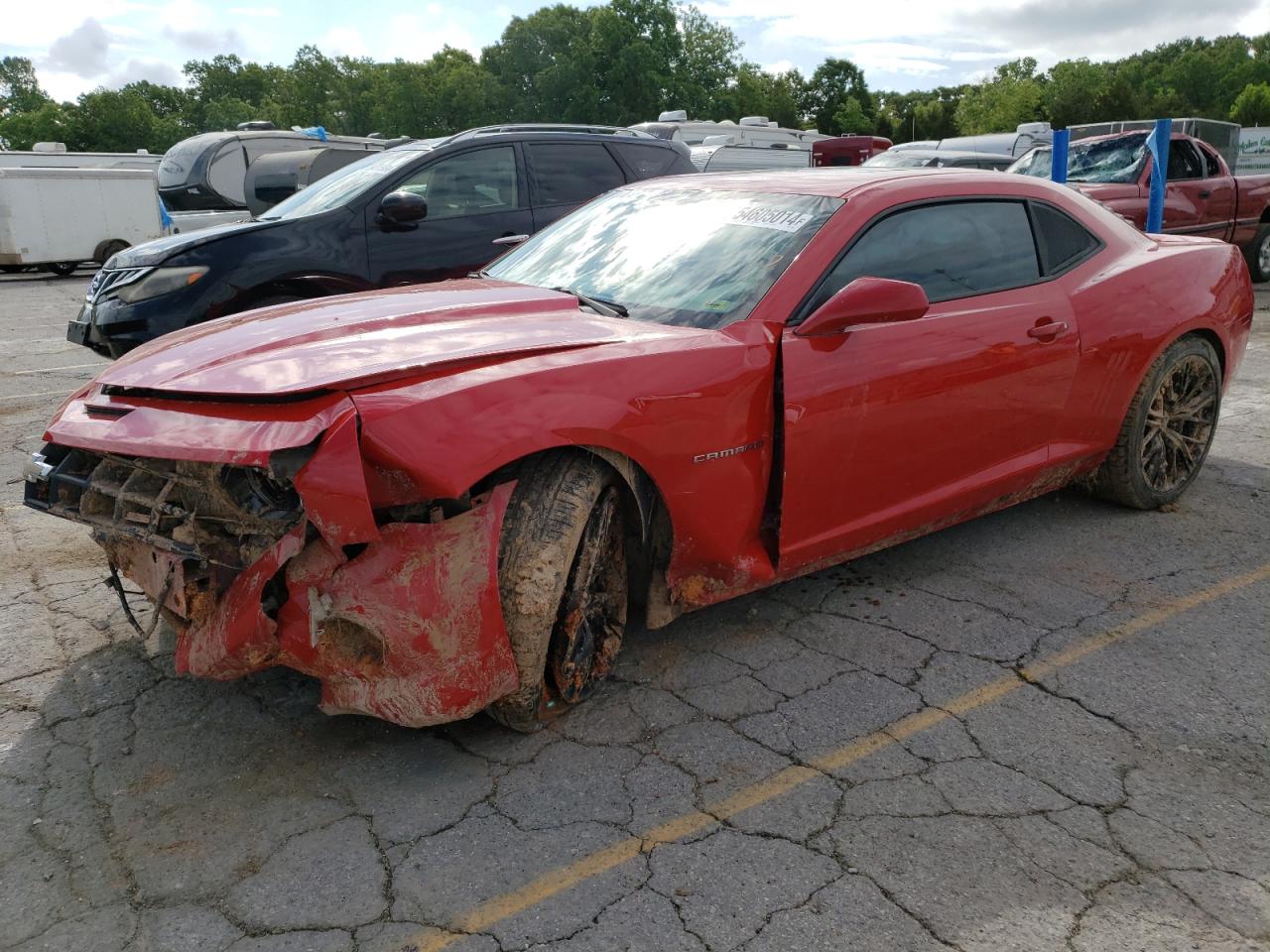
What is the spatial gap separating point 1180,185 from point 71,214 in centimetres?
1702

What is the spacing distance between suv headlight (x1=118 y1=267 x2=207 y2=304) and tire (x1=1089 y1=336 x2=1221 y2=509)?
→ 16.5 ft

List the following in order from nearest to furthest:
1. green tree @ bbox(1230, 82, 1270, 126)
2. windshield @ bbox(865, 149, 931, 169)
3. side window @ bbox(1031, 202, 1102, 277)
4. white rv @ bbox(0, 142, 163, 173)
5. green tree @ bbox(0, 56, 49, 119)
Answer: side window @ bbox(1031, 202, 1102, 277) < windshield @ bbox(865, 149, 931, 169) < white rv @ bbox(0, 142, 163, 173) < green tree @ bbox(1230, 82, 1270, 126) < green tree @ bbox(0, 56, 49, 119)

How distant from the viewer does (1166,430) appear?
4715 millimetres

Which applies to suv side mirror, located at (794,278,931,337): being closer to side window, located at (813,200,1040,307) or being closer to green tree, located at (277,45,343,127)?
side window, located at (813,200,1040,307)

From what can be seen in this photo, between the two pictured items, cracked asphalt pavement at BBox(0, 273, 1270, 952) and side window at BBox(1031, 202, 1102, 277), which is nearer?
cracked asphalt pavement at BBox(0, 273, 1270, 952)

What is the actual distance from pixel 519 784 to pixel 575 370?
1.12 m

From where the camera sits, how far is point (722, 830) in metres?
2.51

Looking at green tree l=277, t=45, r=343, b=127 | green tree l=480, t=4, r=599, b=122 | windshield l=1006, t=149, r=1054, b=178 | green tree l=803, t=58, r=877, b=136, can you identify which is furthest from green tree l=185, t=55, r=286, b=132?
windshield l=1006, t=149, r=1054, b=178

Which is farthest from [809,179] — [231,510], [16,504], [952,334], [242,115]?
[242,115]

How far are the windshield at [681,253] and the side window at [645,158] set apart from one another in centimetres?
359

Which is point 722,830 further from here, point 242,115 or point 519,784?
point 242,115

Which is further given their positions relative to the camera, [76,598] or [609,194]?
[609,194]

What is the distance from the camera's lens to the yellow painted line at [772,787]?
87.9 inches

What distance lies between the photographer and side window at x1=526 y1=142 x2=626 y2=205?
718 cm
